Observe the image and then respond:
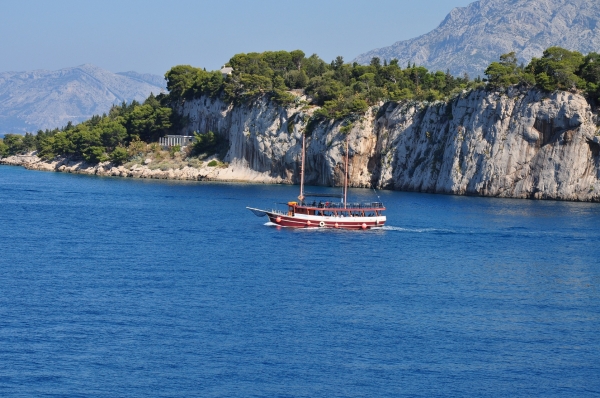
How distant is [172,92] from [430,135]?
60.9 m

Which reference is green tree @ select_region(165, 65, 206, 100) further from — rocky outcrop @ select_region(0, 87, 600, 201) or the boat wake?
the boat wake

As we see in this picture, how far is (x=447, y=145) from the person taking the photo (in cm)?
11869

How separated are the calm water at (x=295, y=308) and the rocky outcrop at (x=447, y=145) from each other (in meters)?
26.7

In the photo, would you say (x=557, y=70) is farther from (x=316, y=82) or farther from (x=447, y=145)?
(x=316, y=82)

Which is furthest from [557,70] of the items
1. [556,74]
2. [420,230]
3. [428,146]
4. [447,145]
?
[420,230]

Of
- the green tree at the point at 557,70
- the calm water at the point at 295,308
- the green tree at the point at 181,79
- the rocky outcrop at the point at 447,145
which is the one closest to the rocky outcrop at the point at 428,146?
the rocky outcrop at the point at 447,145

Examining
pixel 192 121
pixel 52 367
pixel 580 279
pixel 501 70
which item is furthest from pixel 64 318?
pixel 192 121

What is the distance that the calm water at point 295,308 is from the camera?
114 feet

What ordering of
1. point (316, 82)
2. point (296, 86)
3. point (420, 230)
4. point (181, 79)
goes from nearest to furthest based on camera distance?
point (420, 230) → point (316, 82) → point (296, 86) → point (181, 79)

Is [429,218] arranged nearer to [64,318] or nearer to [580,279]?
[580,279]

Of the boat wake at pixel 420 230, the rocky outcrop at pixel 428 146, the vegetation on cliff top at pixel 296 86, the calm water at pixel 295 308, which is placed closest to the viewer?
the calm water at pixel 295 308

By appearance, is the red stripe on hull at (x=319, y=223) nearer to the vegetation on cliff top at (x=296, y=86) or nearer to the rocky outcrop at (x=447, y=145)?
the rocky outcrop at (x=447, y=145)

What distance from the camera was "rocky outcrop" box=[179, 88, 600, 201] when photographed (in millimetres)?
107312

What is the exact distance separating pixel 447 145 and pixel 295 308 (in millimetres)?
76702
